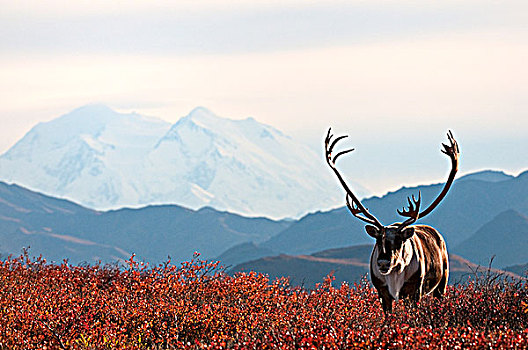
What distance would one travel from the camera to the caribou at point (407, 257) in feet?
34.7

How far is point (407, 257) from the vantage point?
10.8m

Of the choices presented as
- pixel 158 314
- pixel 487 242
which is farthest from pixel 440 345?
pixel 487 242

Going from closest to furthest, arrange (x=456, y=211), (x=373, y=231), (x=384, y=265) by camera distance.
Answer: (x=384, y=265) → (x=373, y=231) → (x=456, y=211)

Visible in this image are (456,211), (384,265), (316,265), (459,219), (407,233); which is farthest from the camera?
(456,211)

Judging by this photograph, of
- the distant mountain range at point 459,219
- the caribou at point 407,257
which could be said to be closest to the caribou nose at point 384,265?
the caribou at point 407,257

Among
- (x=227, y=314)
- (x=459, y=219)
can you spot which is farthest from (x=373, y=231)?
(x=459, y=219)

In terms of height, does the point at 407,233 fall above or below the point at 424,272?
above

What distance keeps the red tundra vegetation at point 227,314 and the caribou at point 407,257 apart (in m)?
0.30

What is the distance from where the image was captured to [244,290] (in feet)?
43.5

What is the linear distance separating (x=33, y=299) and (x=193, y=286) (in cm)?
256

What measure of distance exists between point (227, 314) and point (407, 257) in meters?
2.47

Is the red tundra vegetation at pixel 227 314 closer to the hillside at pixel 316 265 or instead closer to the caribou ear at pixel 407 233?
the caribou ear at pixel 407 233

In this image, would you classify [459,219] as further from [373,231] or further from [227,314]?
[227,314]

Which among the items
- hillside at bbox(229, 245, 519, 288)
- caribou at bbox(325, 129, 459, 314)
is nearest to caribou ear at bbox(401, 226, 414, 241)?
caribou at bbox(325, 129, 459, 314)
